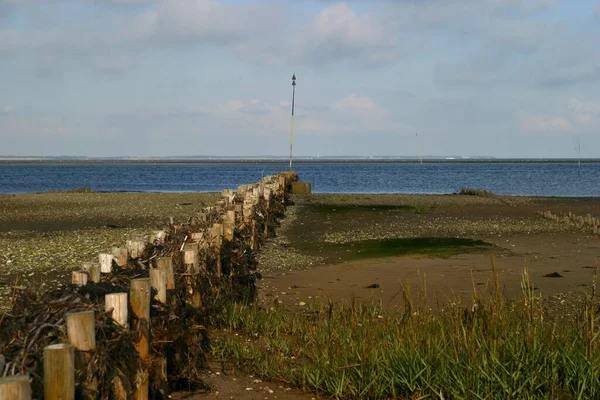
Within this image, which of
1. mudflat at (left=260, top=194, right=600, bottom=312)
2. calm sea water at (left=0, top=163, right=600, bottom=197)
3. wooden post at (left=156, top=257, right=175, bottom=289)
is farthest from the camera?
calm sea water at (left=0, top=163, right=600, bottom=197)

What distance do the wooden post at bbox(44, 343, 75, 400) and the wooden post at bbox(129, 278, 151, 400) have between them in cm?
154

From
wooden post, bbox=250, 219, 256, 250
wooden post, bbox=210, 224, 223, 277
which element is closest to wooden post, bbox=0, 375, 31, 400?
wooden post, bbox=210, 224, 223, 277

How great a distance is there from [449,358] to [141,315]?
247 cm

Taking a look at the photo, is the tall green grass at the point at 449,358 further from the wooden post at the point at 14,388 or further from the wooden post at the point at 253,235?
the wooden post at the point at 253,235

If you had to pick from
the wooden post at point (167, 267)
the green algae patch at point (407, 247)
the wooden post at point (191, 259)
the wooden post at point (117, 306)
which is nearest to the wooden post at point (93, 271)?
the wooden post at point (167, 267)

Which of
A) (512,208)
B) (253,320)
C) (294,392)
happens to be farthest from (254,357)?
(512,208)

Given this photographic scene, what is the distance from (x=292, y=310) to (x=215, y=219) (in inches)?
91.7

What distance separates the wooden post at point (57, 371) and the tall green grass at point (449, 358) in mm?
2988

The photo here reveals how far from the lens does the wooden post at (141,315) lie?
5773mm

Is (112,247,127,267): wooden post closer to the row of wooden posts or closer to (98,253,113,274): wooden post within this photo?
the row of wooden posts

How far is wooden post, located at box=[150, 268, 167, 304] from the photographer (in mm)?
6402

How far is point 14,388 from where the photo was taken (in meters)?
3.59

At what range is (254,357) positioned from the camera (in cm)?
772

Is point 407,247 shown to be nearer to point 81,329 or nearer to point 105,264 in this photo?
point 105,264
